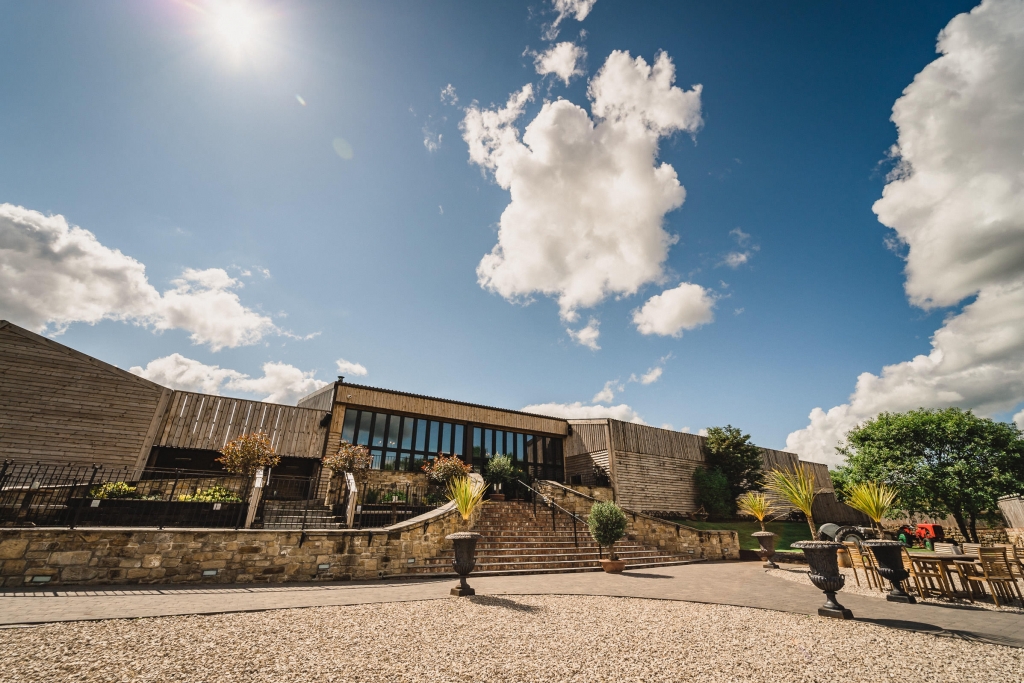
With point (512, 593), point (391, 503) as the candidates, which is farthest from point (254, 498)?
point (512, 593)

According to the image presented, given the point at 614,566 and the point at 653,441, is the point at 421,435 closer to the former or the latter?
the point at 614,566

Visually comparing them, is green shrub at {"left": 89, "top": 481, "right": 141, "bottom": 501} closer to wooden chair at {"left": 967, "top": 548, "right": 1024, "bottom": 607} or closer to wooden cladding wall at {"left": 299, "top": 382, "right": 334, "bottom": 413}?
wooden cladding wall at {"left": 299, "top": 382, "right": 334, "bottom": 413}

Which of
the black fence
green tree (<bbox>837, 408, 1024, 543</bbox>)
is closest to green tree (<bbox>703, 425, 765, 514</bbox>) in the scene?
green tree (<bbox>837, 408, 1024, 543</bbox>)

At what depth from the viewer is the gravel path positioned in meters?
3.75

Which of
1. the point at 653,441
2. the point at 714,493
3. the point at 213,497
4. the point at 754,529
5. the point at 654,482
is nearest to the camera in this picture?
the point at 213,497

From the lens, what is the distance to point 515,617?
19.5 ft

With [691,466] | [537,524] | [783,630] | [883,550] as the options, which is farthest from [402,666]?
[691,466]

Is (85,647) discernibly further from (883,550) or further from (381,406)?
(381,406)

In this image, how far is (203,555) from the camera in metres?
8.05

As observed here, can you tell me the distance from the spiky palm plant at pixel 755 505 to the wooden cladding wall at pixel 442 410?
965 cm

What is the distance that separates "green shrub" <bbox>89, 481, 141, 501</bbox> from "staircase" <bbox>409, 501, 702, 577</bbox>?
23.0 feet

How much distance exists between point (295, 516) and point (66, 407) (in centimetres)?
906

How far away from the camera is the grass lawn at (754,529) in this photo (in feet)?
60.5

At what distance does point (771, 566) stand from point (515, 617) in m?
10.7
